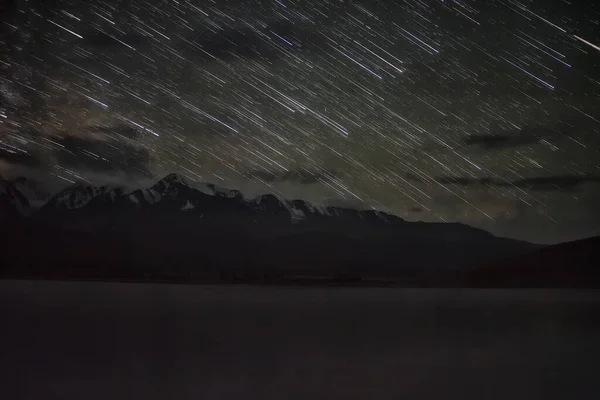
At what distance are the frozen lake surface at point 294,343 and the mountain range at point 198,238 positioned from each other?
263 millimetres

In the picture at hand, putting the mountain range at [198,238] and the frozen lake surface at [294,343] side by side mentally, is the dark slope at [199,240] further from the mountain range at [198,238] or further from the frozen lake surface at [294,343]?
the frozen lake surface at [294,343]

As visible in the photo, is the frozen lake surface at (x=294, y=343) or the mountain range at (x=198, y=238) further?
the mountain range at (x=198, y=238)

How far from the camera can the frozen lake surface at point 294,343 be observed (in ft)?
9.85

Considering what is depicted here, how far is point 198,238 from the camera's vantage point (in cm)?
716

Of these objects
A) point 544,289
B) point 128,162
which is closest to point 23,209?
point 128,162

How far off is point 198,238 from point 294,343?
3.28m

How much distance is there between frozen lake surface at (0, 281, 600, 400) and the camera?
300cm

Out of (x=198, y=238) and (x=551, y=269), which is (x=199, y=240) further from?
(x=551, y=269)

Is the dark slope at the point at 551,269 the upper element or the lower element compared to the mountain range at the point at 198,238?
upper

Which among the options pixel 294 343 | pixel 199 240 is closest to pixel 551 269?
pixel 294 343

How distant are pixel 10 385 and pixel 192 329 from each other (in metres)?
1.89

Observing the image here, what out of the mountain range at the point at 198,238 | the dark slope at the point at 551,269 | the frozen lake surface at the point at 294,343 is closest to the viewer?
the frozen lake surface at the point at 294,343

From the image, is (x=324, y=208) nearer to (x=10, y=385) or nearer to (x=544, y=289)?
(x=544, y=289)

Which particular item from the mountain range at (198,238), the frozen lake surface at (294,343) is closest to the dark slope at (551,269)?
the frozen lake surface at (294,343)
